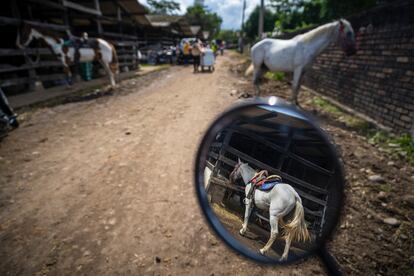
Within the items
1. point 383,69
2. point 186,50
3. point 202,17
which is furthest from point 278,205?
point 202,17

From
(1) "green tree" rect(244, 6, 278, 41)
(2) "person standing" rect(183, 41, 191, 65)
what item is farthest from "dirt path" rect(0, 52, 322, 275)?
(1) "green tree" rect(244, 6, 278, 41)

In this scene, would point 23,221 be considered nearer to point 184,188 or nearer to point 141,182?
point 141,182

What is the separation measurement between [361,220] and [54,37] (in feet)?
34.6

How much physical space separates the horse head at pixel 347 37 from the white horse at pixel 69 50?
8.05 m

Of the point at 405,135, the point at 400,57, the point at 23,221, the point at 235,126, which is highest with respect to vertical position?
the point at 400,57

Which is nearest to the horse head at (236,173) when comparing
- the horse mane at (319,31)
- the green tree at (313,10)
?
the horse mane at (319,31)

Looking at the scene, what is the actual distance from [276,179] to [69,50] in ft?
33.6

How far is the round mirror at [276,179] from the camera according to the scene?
0.87 m

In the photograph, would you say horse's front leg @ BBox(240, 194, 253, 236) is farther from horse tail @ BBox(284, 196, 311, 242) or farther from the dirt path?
the dirt path

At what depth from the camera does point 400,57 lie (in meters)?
3.95

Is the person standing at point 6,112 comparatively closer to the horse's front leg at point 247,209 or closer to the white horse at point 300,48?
the horse's front leg at point 247,209

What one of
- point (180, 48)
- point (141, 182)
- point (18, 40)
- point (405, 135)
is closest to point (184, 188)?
point (141, 182)

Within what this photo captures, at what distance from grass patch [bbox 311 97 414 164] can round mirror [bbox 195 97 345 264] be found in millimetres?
3321

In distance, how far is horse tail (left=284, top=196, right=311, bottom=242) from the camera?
860 mm
